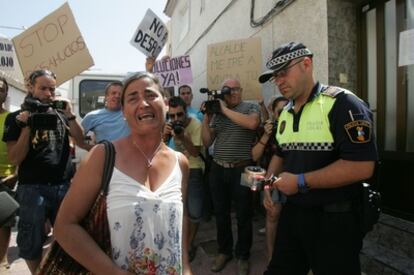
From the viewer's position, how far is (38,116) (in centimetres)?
268

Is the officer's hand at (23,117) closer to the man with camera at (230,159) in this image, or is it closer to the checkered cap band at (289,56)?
the man with camera at (230,159)

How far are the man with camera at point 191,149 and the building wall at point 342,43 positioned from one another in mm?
1622

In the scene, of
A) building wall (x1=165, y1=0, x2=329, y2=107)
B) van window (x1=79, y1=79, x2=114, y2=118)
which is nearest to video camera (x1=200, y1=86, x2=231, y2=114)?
building wall (x1=165, y1=0, x2=329, y2=107)

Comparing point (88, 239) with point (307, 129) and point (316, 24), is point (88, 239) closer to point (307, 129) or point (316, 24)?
point (307, 129)

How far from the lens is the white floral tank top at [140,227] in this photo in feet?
4.52

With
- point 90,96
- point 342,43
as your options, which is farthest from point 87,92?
point 342,43

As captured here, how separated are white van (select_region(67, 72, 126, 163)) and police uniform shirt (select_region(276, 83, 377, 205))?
5149mm

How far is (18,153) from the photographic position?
107 inches

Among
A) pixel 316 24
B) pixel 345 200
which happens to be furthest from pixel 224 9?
pixel 345 200

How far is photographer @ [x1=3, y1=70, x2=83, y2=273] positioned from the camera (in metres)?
2.71

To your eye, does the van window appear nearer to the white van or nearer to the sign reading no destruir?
the white van

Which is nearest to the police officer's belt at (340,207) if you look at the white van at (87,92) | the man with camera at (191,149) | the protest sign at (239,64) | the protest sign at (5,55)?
the man with camera at (191,149)

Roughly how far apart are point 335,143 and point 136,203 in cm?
119

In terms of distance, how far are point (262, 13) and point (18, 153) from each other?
3869mm
